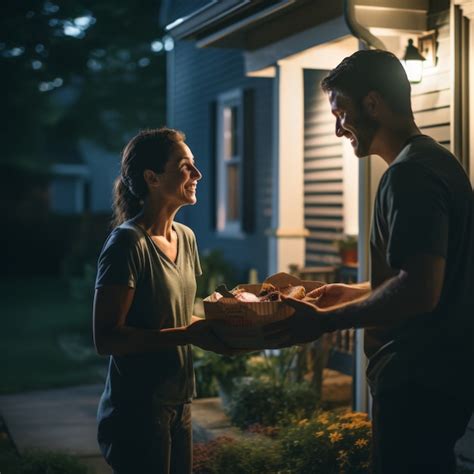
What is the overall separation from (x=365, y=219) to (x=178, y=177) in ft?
9.85

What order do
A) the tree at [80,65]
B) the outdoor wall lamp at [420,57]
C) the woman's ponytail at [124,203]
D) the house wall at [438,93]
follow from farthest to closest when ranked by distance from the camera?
the tree at [80,65]
the outdoor wall lamp at [420,57]
the house wall at [438,93]
the woman's ponytail at [124,203]

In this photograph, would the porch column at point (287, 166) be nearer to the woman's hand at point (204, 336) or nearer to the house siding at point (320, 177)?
the house siding at point (320, 177)

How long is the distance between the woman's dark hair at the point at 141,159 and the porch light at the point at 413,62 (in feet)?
9.25

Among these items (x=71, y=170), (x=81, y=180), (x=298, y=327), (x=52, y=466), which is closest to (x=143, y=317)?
(x=298, y=327)

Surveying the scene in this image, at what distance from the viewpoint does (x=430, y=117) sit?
585 cm

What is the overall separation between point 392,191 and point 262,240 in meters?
8.28

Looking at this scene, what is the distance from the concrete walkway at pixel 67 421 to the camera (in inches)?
252

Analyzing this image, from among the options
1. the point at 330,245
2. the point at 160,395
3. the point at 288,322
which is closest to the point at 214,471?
the point at 160,395

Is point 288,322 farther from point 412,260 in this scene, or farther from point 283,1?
point 283,1

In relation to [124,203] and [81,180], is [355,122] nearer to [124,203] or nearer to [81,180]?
[124,203]

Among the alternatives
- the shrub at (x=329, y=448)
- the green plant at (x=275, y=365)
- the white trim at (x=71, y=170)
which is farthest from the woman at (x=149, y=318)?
the white trim at (x=71, y=170)

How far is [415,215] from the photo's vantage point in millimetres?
2424

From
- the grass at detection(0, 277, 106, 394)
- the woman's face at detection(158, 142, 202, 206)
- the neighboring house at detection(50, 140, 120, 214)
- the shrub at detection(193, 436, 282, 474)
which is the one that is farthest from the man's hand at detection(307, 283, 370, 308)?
the neighboring house at detection(50, 140, 120, 214)

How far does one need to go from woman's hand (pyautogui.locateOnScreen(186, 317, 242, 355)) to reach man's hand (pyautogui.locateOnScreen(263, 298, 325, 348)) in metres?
0.25
